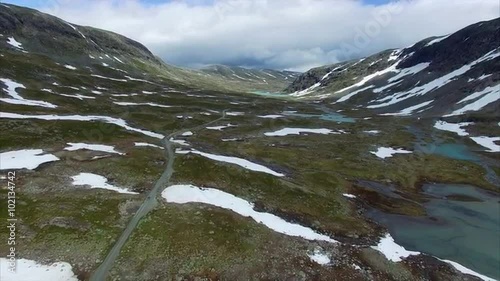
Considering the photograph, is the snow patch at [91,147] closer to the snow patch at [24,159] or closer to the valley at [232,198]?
the valley at [232,198]

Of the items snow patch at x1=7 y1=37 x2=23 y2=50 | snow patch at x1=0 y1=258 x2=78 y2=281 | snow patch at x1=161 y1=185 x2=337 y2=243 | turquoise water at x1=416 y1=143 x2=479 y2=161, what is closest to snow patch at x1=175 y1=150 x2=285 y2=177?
snow patch at x1=161 y1=185 x2=337 y2=243

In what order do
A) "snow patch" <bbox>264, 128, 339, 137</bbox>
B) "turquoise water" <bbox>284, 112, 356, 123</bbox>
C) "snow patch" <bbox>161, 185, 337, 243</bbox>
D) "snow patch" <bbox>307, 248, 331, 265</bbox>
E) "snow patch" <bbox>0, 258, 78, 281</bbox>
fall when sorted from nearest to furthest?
"snow patch" <bbox>0, 258, 78, 281</bbox> < "snow patch" <bbox>307, 248, 331, 265</bbox> < "snow patch" <bbox>161, 185, 337, 243</bbox> < "snow patch" <bbox>264, 128, 339, 137</bbox> < "turquoise water" <bbox>284, 112, 356, 123</bbox>

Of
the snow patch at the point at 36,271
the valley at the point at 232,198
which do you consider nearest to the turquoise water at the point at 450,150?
the valley at the point at 232,198

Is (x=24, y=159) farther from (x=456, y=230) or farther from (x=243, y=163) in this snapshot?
(x=456, y=230)

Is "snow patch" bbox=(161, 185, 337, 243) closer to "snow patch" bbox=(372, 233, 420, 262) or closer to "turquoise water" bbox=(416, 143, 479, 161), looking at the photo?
"snow patch" bbox=(372, 233, 420, 262)

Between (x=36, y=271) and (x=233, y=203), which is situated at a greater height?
(x=36, y=271)

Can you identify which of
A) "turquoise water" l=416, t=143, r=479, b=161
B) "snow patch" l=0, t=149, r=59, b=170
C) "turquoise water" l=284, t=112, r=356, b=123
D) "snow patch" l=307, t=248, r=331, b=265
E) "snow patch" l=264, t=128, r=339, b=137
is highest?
"snow patch" l=0, t=149, r=59, b=170

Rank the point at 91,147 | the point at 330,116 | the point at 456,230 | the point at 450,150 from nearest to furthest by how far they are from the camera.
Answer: the point at 456,230 < the point at 91,147 < the point at 450,150 < the point at 330,116

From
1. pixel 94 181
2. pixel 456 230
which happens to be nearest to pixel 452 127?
pixel 456 230
